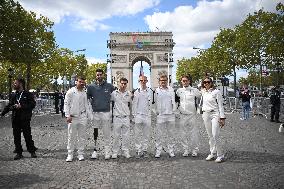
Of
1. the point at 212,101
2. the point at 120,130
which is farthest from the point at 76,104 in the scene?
the point at 212,101

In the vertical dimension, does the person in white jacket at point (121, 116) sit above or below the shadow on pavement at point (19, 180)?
above

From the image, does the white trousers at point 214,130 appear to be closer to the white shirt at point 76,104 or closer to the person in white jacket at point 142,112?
the person in white jacket at point 142,112

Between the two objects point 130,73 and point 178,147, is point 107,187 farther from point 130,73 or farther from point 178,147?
point 130,73

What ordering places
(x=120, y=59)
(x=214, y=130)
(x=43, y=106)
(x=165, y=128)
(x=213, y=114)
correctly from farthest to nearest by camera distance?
1. (x=120, y=59)
2. (x=43, y=106)
3. (x=165, y=128)
4. (x=213, y=114)
5. (x=214, y=130)

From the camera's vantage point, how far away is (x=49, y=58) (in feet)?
136

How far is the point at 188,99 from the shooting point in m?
9.08

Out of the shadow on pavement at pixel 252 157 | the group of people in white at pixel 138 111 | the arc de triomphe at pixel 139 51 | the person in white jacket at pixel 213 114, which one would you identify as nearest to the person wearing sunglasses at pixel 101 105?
the group of people in white at pixel 138 111

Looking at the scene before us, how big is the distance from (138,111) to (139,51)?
54166 millimetres

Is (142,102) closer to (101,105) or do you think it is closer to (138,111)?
(138,111)

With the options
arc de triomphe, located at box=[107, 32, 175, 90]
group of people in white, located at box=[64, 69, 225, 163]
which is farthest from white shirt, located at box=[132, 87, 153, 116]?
arc de triomphe, located at box=[107, 32, 175, 90]

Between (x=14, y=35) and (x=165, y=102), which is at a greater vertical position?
(x=14, y=35)

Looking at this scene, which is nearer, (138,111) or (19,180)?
(19,180)

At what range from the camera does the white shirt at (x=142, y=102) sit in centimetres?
906

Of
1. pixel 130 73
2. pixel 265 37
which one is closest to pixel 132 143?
pixel 265 37
